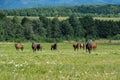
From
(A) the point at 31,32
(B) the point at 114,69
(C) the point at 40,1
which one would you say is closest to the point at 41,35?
(A) the point at 31,32

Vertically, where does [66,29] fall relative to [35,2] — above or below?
below

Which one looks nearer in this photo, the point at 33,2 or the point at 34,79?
the point at 34,79

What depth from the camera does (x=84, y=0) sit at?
120438 millimetres

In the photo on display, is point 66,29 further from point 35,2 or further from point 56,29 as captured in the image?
point 35,2

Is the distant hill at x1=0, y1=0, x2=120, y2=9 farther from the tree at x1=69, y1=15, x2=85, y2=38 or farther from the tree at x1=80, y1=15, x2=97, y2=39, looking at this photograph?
the tree at x1=80, y1=15, x2=97, y2=39

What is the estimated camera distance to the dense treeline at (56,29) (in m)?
122

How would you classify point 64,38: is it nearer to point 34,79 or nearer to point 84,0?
point 84,0

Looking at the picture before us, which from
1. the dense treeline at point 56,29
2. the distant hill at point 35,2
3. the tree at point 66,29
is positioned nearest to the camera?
the distant hill at point 35,2

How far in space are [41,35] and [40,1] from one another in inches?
526

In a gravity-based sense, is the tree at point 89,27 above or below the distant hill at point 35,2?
below

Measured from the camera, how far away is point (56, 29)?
129 meters

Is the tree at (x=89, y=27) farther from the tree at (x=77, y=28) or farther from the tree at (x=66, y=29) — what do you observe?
the tree at (x=66, y=29)

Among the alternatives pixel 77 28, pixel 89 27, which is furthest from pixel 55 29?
pixel 89 27

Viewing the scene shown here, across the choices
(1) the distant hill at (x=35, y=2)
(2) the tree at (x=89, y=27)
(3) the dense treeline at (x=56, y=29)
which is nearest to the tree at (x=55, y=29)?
(3) the dense treeline at (x=56, y=29)
